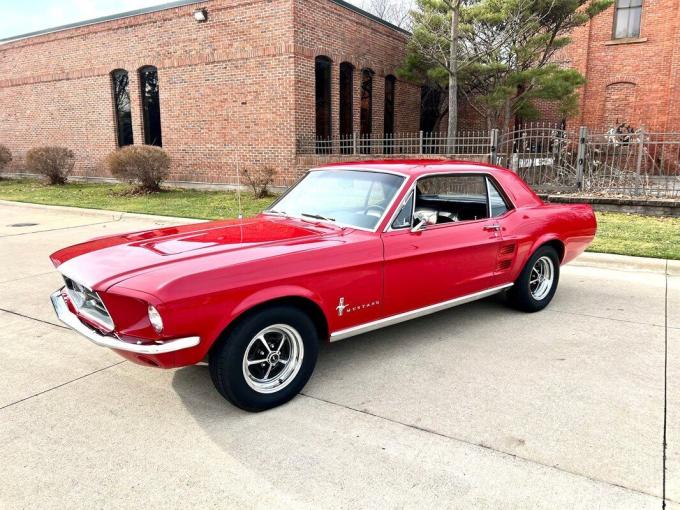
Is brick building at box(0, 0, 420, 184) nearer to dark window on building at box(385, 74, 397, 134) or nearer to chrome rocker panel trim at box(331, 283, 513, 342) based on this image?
dark window on building at box(385, 74, 397, 134)

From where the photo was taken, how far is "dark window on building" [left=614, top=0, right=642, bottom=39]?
775 inches

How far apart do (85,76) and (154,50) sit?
3.61 m

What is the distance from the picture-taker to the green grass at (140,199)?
11.8m

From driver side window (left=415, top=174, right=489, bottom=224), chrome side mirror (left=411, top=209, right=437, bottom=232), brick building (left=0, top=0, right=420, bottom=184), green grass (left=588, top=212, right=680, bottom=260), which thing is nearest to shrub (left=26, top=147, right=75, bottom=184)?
brick building (left=0, top=0, right=420, bottom=184)

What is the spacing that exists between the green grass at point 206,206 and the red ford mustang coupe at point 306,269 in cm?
346

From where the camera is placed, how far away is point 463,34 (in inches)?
561

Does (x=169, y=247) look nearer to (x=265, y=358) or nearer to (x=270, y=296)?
(x=270, y=296)

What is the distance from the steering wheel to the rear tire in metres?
1.82

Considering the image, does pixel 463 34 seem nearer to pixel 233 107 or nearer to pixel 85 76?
pixel 233 107

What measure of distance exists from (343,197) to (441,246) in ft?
2.93

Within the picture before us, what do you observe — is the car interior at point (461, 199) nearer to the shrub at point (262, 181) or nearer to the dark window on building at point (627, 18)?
the shrub at point (262, 181)

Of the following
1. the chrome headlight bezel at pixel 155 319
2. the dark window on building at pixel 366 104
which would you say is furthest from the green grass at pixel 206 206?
the chrome headlight bezel at pixel 155 319

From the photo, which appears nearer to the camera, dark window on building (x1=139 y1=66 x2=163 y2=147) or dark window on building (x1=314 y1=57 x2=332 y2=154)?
dark window on building (x1=314 y1=57 x2=332 y2=154)

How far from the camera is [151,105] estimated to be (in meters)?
17.3
